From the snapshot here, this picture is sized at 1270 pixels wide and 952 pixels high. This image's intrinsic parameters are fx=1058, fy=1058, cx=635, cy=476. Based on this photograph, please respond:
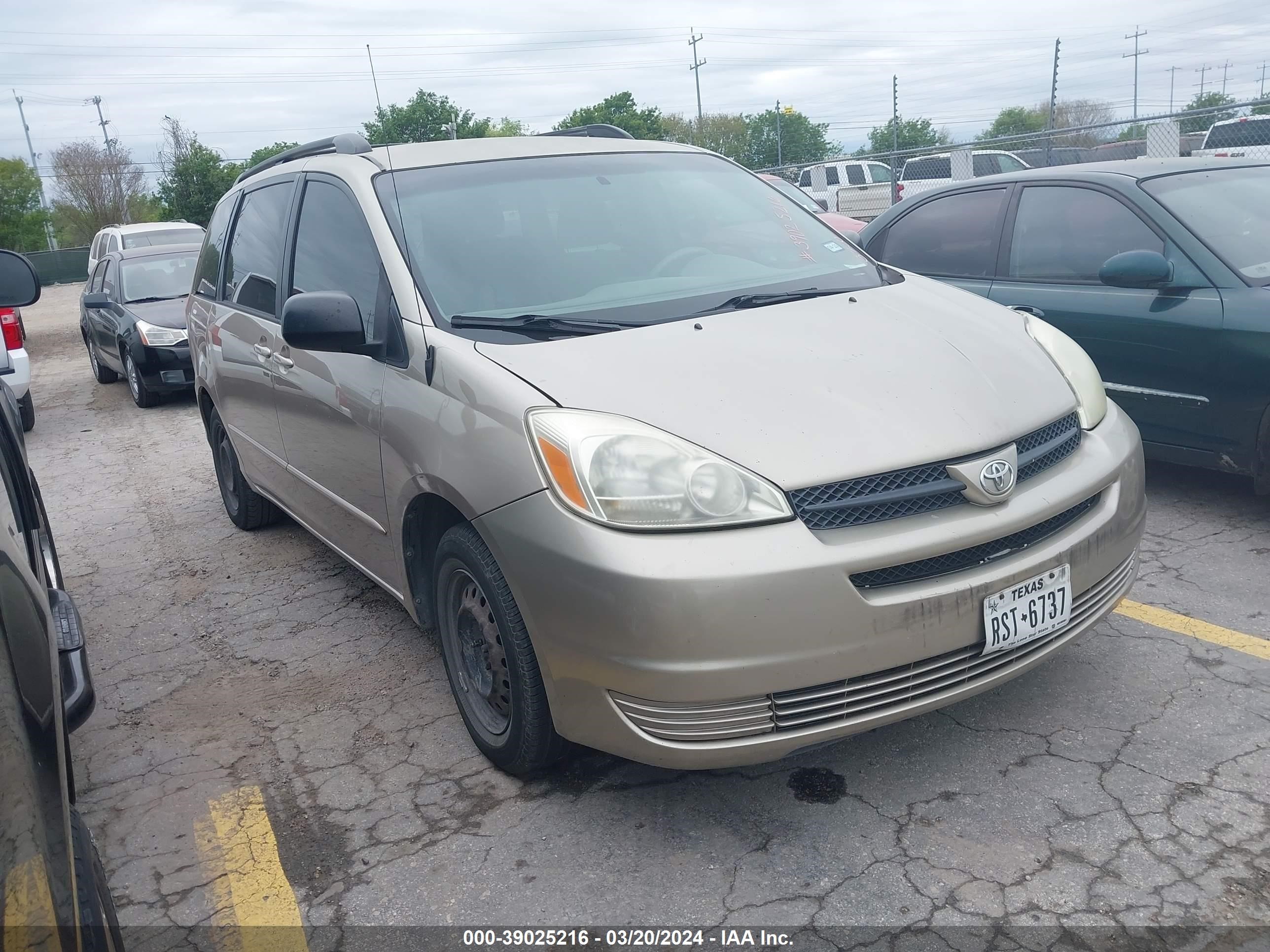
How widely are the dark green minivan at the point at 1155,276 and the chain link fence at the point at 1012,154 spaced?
7498 mm

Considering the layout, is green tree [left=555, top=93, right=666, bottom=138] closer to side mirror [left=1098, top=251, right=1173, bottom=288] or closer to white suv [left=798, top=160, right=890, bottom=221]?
white suv [left=798, top=160, right=890, bottom=221]

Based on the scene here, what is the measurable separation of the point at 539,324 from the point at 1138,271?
2970 millimetres

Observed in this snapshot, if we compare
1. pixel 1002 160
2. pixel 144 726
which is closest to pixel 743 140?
pixel 1002 160

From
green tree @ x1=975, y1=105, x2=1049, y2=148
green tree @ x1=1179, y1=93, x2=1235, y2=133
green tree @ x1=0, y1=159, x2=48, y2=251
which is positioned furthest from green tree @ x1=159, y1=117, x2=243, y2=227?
green tree @ x1=975, y1=105, x2=1049, y2=148

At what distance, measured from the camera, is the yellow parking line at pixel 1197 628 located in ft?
11.4

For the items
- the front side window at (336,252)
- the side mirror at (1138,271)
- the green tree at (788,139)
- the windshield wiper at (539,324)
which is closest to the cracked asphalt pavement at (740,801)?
the side mirror at (1138,271)

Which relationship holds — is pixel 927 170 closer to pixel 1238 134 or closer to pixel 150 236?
pixel 1238 134

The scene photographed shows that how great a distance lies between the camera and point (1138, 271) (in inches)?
182

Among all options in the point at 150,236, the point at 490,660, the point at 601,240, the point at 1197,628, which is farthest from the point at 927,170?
the point at 490,660

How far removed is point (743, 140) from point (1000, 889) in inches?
3388

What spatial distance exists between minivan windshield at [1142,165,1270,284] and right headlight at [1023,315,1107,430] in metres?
1.67

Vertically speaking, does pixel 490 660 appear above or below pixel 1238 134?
below

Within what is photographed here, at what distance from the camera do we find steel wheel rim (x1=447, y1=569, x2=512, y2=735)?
295 cm

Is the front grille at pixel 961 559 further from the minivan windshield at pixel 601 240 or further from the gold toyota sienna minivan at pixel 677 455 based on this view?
the minivan windshield at pixel 601 240
